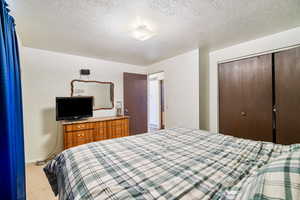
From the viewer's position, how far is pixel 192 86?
314 cm

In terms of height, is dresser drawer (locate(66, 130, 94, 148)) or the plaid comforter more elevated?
the plaid comforter

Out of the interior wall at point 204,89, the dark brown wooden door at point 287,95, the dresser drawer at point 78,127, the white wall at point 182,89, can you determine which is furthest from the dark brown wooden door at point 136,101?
the dark brown wooden door at point 287,95

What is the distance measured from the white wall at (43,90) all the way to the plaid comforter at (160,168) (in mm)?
1834

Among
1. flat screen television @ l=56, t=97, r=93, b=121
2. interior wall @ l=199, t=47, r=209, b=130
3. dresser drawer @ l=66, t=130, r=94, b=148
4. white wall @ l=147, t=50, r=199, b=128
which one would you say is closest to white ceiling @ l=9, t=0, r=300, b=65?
interior wall @ l=199, t=47, r=209, b=130

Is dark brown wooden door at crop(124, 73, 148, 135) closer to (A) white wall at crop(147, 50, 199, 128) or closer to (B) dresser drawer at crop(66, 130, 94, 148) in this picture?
(A) white wall at crop(147, 50, 199, 128)

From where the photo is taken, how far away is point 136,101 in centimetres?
423

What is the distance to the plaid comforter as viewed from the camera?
0.79 metres

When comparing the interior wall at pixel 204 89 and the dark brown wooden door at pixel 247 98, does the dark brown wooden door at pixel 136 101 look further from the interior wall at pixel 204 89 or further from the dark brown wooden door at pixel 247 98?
the dark brown wooden door at pixel 247 98

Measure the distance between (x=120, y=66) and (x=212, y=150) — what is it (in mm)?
3322

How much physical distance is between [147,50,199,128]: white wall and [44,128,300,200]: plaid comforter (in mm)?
1502

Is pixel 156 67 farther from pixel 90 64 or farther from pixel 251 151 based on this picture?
pixel 251 151

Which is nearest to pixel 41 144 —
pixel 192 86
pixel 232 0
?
pixel 192 86

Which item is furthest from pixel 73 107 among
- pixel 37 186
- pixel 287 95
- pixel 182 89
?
pixel 287 95

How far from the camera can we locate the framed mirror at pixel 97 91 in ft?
10.6
